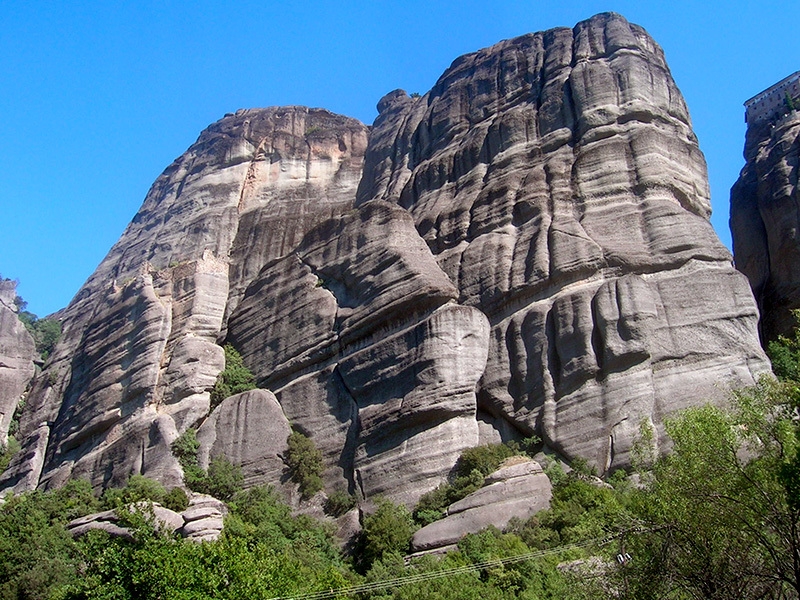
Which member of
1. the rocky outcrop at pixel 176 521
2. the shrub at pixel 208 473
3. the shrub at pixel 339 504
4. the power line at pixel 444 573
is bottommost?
the power line at pixel 444 573

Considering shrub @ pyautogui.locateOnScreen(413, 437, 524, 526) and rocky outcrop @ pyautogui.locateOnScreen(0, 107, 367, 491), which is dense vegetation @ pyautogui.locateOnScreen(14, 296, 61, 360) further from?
shrub @ pyautogui.locateOnScreen(413, 437, 524, 526)

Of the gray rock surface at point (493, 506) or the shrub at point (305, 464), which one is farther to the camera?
the shrub at point (305, 464)

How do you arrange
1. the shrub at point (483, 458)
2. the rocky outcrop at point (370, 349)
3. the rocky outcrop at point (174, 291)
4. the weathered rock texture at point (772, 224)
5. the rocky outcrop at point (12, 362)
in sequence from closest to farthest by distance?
the shrub at point (483, 458)
the rocky outcrop at point (370, 349)
the rocky outcrop at point (174, 291)
the weathered rock texture at point (772, 224)
the rocky outcrop at point (12, 362)

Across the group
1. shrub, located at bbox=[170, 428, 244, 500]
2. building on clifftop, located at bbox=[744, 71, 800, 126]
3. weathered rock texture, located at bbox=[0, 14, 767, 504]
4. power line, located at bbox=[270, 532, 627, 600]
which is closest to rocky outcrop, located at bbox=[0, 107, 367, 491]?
weathered rock texture, located at bbox=[0, 14, 767, 504]

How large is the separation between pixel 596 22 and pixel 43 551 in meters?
36.6

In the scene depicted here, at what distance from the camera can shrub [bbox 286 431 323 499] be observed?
35.6m

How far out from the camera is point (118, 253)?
62938 millimetres

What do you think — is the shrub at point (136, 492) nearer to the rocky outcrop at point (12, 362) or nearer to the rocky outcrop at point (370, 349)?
the rocky outcrop at point (370, 349)

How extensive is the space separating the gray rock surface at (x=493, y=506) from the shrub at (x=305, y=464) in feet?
22.6

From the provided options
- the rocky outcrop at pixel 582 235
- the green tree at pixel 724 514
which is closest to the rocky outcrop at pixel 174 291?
the rocky outcrop at pixel 582 235

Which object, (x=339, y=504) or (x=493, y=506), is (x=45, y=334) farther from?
(x=493, y=506)

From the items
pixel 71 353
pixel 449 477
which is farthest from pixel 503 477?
pixel 71 353

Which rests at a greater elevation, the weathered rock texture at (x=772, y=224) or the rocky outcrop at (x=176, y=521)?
the weathered rock texture at (x=772, y=224)

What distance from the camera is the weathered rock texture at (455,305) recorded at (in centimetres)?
3350
